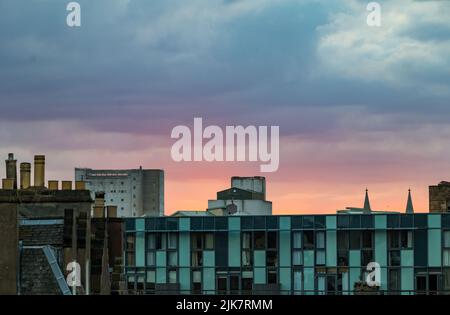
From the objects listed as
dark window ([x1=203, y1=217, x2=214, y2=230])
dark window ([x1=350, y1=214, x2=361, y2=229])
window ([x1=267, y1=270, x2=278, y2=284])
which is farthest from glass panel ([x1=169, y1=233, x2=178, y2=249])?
dark window ([x1=350, y1=214, x2=361, y2=229])

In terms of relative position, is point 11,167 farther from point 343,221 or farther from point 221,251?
point 221,251

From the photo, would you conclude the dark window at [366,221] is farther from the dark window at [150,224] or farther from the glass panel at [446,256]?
the dark window at [150,224]

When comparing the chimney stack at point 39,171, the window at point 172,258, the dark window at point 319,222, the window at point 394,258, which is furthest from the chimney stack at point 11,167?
the window at point 172,258

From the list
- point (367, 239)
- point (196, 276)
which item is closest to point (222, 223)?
point (196, 276)

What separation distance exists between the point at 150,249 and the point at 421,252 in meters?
26.7

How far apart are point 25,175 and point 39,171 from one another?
1.23 meters

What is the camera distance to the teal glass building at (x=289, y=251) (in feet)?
474

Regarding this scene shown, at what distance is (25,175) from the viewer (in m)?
58.6

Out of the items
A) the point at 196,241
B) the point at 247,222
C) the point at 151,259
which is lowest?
the point at 151,259

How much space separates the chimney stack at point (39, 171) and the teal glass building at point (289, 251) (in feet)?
277

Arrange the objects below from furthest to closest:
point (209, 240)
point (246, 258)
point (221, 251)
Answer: point (209, 240)
point (221, 251)
point (246, 258)

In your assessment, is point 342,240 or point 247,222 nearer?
point 342,240
